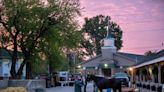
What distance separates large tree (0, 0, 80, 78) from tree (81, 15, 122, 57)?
8697 centimetres

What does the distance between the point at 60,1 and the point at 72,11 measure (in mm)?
1581

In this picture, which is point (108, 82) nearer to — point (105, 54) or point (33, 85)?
point (33, 85)

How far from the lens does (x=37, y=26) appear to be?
45906 mm

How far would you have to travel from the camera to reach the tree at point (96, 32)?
13725 centimetres

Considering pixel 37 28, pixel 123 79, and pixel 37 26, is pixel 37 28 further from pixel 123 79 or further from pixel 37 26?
pixel 123 79

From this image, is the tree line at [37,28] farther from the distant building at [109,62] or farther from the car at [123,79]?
the distant building at [109,62]

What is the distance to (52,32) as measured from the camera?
4741 centimetres

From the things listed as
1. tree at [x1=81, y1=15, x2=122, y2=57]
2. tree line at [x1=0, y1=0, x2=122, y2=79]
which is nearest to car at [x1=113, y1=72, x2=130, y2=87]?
tree line at [x1=0, y1=0, x2=122, y2=79]

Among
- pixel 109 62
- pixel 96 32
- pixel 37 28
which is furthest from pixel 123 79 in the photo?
pixel 96 32

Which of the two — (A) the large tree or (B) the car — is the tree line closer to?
(A) the large tree

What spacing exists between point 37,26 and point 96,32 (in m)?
94.6

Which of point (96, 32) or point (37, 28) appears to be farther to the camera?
point (96, 32)

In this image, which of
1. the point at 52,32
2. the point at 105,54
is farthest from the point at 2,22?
the point at 105,54

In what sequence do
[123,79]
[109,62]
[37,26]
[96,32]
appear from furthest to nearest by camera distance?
1. [96,32]
2. [109,62]
3. [123,79]
4. [37,26]
